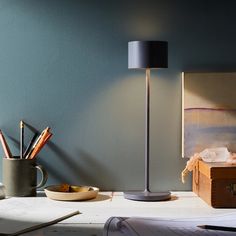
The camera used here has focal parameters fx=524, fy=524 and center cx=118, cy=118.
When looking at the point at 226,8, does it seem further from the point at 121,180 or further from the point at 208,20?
the point at 121,180

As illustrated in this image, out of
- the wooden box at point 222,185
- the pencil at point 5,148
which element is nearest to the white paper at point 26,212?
the pencil at point 5,148

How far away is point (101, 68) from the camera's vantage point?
166cm

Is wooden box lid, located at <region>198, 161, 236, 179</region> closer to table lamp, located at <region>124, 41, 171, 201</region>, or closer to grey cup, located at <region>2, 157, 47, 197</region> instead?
table lamp, located at <region>124, 41, 171, 201</region>

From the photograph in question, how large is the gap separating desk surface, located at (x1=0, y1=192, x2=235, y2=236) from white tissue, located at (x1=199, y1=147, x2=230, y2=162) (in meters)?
0.12

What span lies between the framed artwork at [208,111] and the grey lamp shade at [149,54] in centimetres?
16

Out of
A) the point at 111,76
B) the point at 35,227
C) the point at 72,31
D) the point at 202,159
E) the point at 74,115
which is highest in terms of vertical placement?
the point at 72,31

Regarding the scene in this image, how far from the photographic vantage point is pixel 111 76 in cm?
166

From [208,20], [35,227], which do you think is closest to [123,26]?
[208,20]

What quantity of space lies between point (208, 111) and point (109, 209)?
48 cm

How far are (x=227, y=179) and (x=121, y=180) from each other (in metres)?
0.37

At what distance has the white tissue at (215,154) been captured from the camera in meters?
1.57

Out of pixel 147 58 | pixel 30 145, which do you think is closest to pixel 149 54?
pixel 147 58

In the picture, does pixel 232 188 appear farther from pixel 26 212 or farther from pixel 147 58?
pixel 26 212

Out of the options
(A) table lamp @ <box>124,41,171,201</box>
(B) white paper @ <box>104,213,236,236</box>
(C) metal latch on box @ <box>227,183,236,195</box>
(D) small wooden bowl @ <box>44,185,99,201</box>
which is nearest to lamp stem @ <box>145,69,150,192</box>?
(A) table lamp @ <box>124,41,171,201</box>
